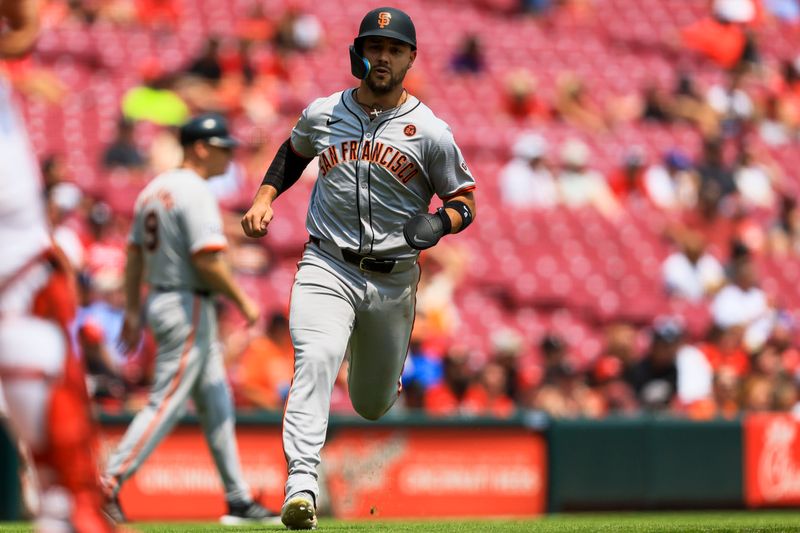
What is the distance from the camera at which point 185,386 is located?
6.88m

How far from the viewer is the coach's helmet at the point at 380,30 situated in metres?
5.53

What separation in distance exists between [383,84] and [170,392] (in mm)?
2189

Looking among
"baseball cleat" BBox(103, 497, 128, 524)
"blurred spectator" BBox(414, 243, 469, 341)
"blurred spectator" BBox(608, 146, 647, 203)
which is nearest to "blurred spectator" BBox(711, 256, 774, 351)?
"blurred spectator" BBox(608, 146, 647, 203)

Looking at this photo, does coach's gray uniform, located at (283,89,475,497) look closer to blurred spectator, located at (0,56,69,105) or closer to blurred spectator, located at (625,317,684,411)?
blurred spectator, located at (625,317,684,411)

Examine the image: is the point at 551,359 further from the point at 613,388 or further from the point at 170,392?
the point at 170,392

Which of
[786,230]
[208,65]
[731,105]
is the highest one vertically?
[208,65]

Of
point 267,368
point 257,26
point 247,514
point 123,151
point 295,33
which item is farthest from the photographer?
point 295,33

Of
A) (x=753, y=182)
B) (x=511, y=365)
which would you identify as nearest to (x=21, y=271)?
(x=511, y=365)

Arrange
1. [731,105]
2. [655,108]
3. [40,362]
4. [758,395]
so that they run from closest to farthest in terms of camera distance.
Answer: [40,362] → [758,395] → [655,108] → [731,105]

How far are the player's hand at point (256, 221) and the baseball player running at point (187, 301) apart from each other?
1519 mm

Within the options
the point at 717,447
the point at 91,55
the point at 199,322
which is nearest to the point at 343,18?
the point at 91,55

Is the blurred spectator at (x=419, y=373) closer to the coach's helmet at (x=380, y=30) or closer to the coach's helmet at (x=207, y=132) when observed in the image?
the coach's helmet at (x=207, y=132)

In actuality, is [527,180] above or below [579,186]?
above

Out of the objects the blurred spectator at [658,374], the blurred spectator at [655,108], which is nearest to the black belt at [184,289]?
the blurred spectator at [658,374]
